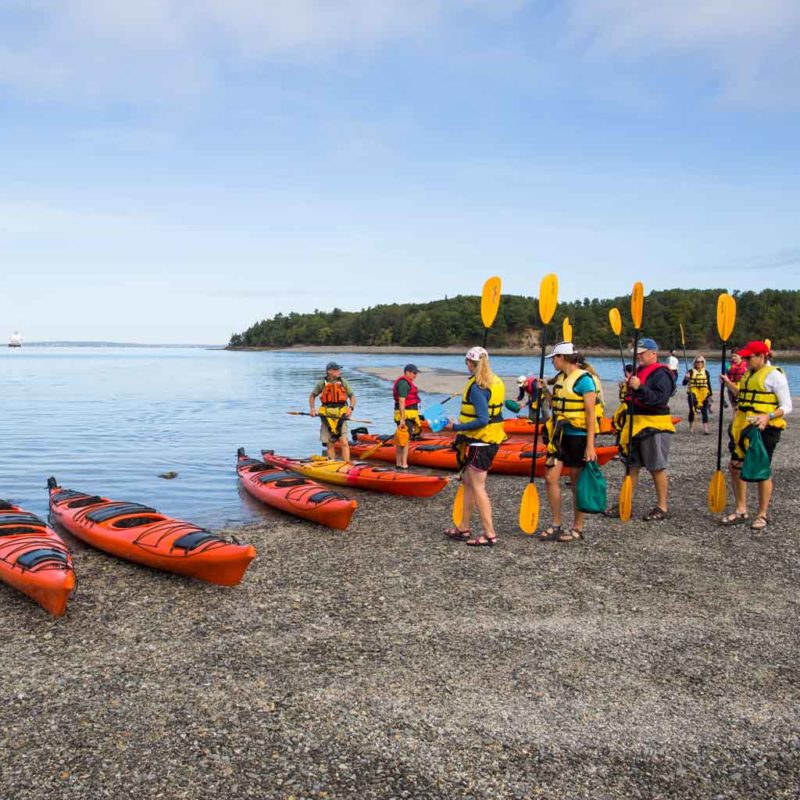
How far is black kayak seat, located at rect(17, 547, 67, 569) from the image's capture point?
5602mm

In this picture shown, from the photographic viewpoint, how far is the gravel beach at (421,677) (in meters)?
3.43

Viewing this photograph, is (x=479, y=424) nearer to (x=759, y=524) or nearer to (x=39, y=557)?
(x=759, y=524)

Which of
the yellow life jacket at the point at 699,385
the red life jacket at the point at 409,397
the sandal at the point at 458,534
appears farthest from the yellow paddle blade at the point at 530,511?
the yellow life jacket at the point at 699,385

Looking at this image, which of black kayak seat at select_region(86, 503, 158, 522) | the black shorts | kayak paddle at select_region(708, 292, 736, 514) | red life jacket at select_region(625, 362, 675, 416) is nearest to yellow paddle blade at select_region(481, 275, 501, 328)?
red life jacket at select_region(625, 362, 675, 416)

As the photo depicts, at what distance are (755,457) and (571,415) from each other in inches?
83.9

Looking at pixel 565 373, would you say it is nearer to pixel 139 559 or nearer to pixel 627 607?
pixel 627 607

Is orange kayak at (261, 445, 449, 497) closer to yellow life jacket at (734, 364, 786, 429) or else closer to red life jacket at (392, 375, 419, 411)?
red life jacket at (392, 375, 419, 411)

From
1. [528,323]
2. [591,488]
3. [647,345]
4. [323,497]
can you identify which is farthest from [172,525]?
[528,323]

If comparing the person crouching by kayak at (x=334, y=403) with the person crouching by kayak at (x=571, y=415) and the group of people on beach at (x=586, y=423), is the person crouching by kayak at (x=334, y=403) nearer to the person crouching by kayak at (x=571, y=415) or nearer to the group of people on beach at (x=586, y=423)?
the group of people on beach at (x=586, y=423)

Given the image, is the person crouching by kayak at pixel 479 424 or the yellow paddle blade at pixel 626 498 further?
the yellow paddle blade at pixel 626 498

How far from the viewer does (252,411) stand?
1094 inches

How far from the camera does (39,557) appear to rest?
5676 mm

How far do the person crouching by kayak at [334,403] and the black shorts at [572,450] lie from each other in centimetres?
472

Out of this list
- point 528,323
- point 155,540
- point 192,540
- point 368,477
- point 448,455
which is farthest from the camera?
point 528,323
